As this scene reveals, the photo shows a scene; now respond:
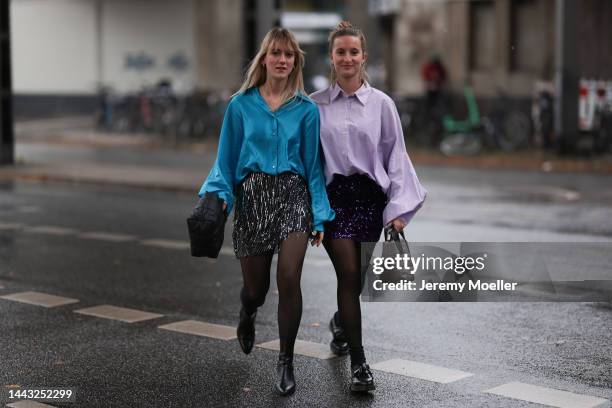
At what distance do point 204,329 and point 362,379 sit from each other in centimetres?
188

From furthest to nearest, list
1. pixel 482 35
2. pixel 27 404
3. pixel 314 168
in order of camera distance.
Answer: pixel 482 35, pixel 314 168, pixel 27 404

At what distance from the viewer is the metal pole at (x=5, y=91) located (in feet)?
71.3

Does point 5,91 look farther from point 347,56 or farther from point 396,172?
point 396,172

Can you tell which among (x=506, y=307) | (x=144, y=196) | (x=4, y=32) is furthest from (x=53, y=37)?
(x=506, y=307)

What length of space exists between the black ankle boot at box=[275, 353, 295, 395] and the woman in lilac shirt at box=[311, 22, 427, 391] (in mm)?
321

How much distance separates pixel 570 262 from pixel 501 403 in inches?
180

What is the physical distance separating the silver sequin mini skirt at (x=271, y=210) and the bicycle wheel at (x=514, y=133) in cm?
1846

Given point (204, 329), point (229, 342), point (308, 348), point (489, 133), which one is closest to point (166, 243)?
point (204, 329)

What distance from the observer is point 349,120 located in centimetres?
616

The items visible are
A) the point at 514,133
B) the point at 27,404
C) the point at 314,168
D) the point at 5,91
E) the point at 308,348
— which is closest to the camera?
the point at 27,404

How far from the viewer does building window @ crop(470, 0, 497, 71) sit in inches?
1129

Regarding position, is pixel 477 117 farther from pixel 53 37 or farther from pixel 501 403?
pixel 501 403

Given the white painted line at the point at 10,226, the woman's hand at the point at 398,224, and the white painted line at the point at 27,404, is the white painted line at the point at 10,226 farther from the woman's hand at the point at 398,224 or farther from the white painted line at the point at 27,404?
the woman's hand at the point at 398,224

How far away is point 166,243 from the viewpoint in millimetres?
11719
